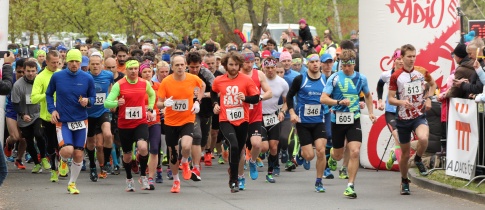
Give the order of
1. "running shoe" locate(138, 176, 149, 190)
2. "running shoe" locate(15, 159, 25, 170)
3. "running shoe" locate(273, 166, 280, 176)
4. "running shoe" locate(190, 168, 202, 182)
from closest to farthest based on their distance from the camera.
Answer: "running shoe" locate(138, 176, 149, 190), "running shoe" locate(190, 168, 202, 182), "running shoe" locate(273, 166, 280, 176), "running shoe" locate(15, 159, 25, 170)

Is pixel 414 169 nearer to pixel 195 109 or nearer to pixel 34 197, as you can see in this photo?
pixel 195 109

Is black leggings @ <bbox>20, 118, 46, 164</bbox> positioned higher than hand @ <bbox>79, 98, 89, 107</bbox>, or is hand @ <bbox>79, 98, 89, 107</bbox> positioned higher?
hand @ <bbox>79, 98, 89, 107</bbox>

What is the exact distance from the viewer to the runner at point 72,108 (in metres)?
15.3

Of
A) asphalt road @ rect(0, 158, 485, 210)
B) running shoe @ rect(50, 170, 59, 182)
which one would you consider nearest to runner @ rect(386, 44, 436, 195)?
asphalt road @ rect(0, 158, 485, 210)

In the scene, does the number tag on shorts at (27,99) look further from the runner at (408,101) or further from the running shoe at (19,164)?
the runner at (408,101)

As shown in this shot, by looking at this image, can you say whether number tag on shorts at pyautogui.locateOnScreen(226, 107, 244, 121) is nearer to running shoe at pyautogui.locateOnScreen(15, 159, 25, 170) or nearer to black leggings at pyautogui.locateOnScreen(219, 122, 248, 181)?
black leggings at pyautogui.locateOnScreen(219, 122, 248, 181)

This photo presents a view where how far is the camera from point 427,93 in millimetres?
15133

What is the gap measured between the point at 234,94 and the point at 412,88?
229cm

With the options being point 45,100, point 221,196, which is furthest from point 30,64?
point 221,196

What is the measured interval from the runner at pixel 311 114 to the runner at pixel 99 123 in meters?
2.97

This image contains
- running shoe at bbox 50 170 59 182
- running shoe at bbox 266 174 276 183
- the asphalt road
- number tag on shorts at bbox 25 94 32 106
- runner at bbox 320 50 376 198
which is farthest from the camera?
number tag on shorts at bbox 25 94 32 106

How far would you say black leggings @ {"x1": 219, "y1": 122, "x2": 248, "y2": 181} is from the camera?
15.0 m

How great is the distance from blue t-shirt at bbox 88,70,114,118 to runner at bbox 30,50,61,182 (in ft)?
2.09

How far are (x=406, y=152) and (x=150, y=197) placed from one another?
3.30 m
